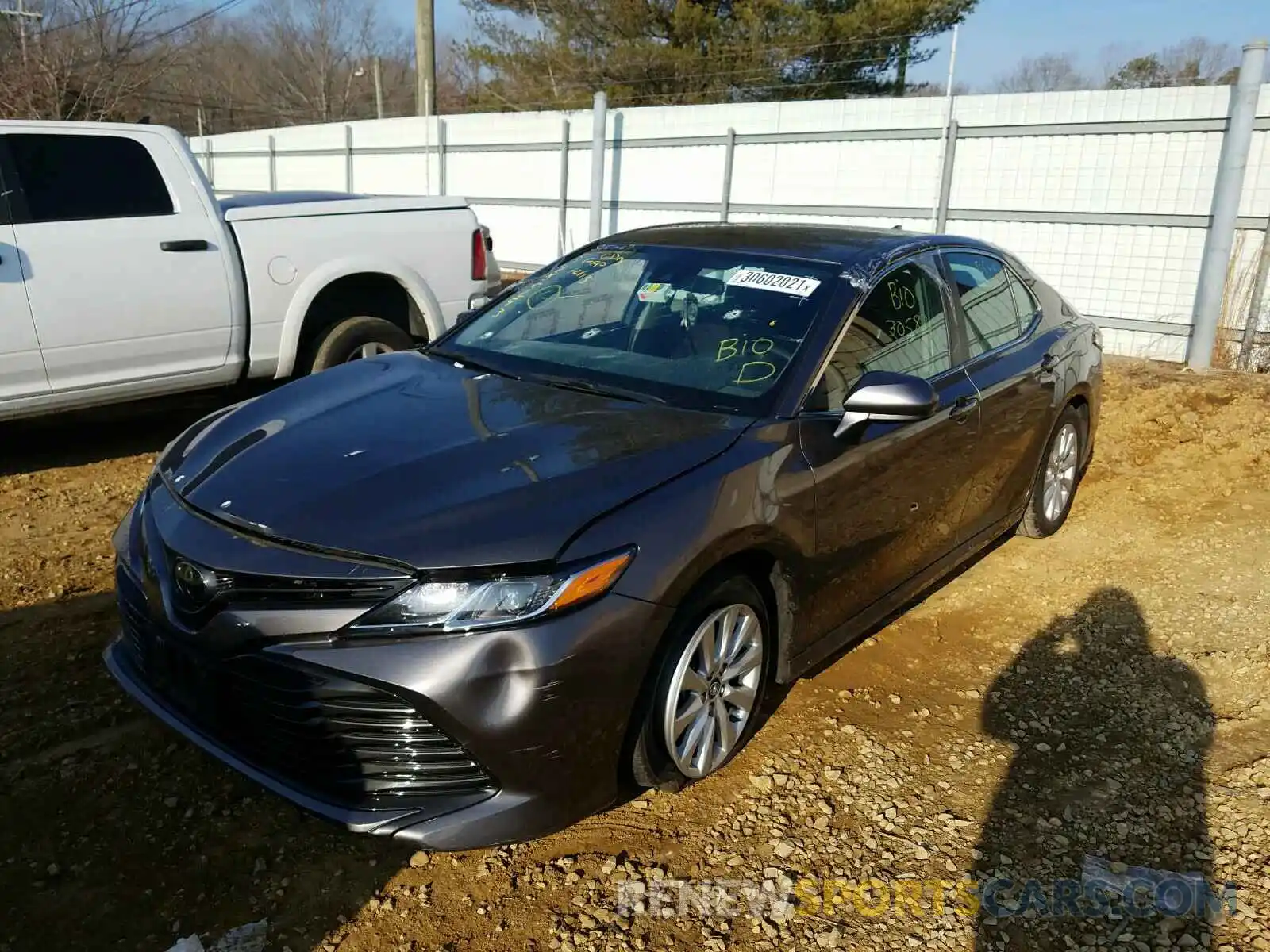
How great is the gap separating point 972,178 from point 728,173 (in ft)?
10.9

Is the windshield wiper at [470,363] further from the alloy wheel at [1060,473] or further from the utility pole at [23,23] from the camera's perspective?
the utility pole at [23,23]

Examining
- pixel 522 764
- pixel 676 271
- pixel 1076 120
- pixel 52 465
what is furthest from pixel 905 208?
pixel 522 764

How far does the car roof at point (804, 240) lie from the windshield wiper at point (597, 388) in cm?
93

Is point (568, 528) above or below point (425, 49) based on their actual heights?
below

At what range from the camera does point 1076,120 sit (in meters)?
9.86

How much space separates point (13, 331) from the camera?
509cm

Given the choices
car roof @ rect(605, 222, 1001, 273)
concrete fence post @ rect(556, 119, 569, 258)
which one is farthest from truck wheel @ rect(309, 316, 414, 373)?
concrete fence post @ rect(556, 119, 569, 258)

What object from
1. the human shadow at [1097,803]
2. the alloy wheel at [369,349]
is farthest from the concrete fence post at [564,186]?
the human shadow at [1097,803]

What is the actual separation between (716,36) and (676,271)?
19.0 meters

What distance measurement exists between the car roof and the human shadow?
5.62 feet

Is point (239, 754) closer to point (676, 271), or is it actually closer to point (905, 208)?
point (676, 271)

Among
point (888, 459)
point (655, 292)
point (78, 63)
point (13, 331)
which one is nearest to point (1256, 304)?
point (888, 459)

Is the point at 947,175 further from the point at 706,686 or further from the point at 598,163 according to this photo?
the point at 706,686

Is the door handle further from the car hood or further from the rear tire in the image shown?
the car hood
